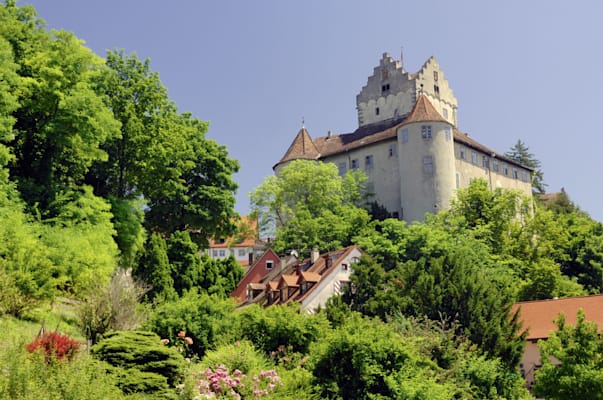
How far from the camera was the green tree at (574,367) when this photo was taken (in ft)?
79.8

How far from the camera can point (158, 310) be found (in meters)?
26.7

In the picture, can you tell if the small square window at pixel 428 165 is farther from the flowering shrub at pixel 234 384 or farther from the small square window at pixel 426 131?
the flowering shrub at pixel 234 384

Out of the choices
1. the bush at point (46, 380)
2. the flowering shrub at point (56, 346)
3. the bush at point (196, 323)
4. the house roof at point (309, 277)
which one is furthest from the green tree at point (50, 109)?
the bush at point (46, 380)

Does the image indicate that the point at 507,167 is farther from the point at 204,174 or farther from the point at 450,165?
the point at 204,174

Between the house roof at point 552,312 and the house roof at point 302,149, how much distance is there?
39764 mm

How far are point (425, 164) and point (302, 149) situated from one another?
615 inches

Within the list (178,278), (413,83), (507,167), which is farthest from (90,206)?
(507,167)

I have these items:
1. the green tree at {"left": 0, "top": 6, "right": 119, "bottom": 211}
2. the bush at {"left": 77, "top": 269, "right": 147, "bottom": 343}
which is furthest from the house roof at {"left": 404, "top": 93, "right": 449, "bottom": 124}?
the bush at {"left": 77, "top": 269, "right": 147, "bottom": 343}

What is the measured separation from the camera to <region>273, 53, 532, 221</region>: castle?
229 feet

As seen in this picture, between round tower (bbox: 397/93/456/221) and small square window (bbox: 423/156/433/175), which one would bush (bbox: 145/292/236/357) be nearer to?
round tower (bbox: 397/93/456/221)

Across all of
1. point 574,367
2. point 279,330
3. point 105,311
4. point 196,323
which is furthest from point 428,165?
point 105,311

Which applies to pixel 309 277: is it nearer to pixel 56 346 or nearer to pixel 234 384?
pixel 234 384

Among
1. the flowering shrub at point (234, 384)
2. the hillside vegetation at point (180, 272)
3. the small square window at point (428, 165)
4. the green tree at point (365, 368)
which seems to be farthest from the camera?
the small square window at point (428, 165)

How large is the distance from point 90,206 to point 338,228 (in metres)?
30.1
